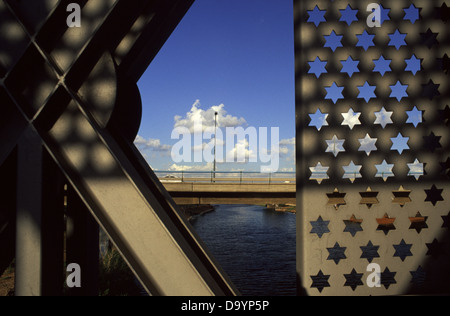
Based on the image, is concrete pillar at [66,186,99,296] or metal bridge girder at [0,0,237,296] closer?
metal bridge girder at [0,0,237,296]

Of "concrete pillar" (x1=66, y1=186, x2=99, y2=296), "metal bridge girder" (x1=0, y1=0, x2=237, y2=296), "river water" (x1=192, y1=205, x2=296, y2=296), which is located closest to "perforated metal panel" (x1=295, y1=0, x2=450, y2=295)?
"metal bridge girder" (x1=0, y1=0, x2=237, y2=296)

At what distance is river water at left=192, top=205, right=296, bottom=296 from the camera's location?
21.6 m

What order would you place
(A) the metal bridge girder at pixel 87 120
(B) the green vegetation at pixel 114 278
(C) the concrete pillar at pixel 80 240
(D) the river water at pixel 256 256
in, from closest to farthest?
(A) the metal bridge girder at pixel 87 120 → (C) the concrete pillar at pixel 80 240 → (B) the green vegetation at pixel 114 278 → (D) the river water at pixel 256 256

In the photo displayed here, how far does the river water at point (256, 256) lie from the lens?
2162 centimetres

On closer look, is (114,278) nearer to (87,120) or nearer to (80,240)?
(80,240)

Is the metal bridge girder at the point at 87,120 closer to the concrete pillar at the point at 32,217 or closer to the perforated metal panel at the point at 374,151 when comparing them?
the concrete pillar at the point at 32,217

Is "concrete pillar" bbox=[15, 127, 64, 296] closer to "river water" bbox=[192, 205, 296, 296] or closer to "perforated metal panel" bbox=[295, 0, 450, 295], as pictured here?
"perforated metal panel" bbox=[295, 0, 450, 295]

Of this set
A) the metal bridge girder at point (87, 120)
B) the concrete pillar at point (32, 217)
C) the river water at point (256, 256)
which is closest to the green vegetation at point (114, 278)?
the river water at point (256, 256)

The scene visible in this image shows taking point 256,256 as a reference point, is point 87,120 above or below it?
above

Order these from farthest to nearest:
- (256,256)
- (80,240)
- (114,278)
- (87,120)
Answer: (256,256)
(114,278)
(80,240)
(87,120)

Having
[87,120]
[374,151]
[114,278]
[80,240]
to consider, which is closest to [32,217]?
[87,120]

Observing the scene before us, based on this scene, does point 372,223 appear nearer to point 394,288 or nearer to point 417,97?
point 394,288

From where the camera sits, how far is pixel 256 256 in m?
28.9
